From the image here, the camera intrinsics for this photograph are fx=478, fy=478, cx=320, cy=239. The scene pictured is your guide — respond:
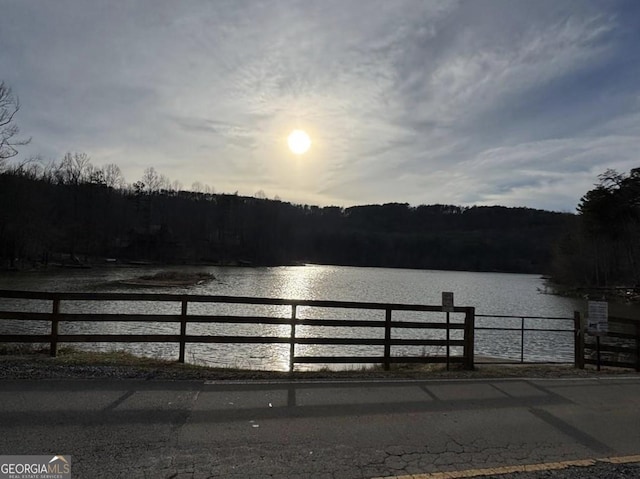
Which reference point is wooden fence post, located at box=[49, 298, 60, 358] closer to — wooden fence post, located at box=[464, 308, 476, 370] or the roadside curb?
the roadside curb

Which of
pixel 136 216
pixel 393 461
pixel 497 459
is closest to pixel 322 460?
pixel 393 461

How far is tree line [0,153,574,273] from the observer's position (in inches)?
2623

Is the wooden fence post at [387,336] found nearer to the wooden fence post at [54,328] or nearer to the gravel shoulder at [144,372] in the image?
the gravel shoulder at [144,372]

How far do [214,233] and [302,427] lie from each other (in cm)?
12713

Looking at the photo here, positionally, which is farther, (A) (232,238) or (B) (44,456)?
(A) (232,238)

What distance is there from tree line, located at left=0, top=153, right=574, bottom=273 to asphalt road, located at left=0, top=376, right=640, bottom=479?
197 ft

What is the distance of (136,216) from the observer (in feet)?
352

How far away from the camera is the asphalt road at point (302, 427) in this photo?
426 centimetres

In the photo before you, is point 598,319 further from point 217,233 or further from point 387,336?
point 217,233

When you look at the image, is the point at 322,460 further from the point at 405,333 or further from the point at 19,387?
the point at 405,333

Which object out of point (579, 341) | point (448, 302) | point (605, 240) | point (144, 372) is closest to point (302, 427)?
point (144, 372)

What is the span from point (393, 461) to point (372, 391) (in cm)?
255

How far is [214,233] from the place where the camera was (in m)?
129

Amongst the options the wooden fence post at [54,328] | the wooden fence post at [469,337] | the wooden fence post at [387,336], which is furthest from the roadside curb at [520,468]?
the wooden fence post at [54,328]
